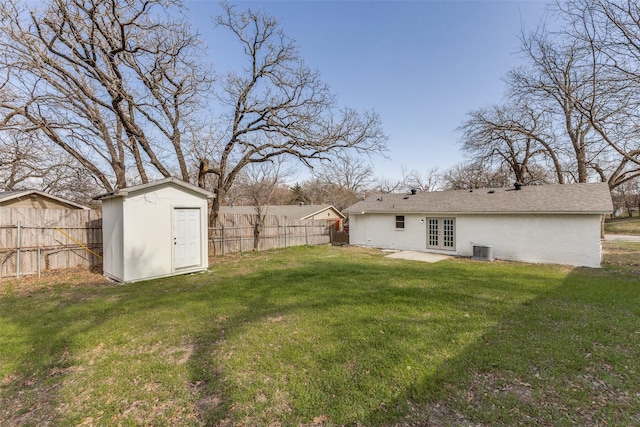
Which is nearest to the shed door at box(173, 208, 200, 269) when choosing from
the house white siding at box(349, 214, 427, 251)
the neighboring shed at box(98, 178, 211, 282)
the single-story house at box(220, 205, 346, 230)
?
the neighboring shed at box(98, 178, 211, 282)

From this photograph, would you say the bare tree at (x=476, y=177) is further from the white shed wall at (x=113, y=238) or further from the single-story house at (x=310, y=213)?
the white shed wall at (x=113, y=238)

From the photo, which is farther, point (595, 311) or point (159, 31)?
point (159, 31)

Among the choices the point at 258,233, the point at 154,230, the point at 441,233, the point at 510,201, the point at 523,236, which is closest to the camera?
the point at 154,230

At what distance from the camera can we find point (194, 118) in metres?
12.7

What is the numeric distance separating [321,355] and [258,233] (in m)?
10.6

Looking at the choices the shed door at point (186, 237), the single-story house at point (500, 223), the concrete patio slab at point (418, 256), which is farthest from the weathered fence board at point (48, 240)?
the single-story house at point (500, 223)

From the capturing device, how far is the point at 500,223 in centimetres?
1174

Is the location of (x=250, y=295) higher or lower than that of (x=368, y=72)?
lower

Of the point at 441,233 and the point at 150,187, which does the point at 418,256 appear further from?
the point at 150,187

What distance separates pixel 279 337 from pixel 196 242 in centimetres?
580

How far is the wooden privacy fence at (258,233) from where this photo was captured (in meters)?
12.5

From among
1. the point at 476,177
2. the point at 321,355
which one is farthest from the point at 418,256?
the point at 476,177

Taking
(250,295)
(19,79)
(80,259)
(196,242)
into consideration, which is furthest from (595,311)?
(19,79)

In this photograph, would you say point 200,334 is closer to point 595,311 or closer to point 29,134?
point 595,311
